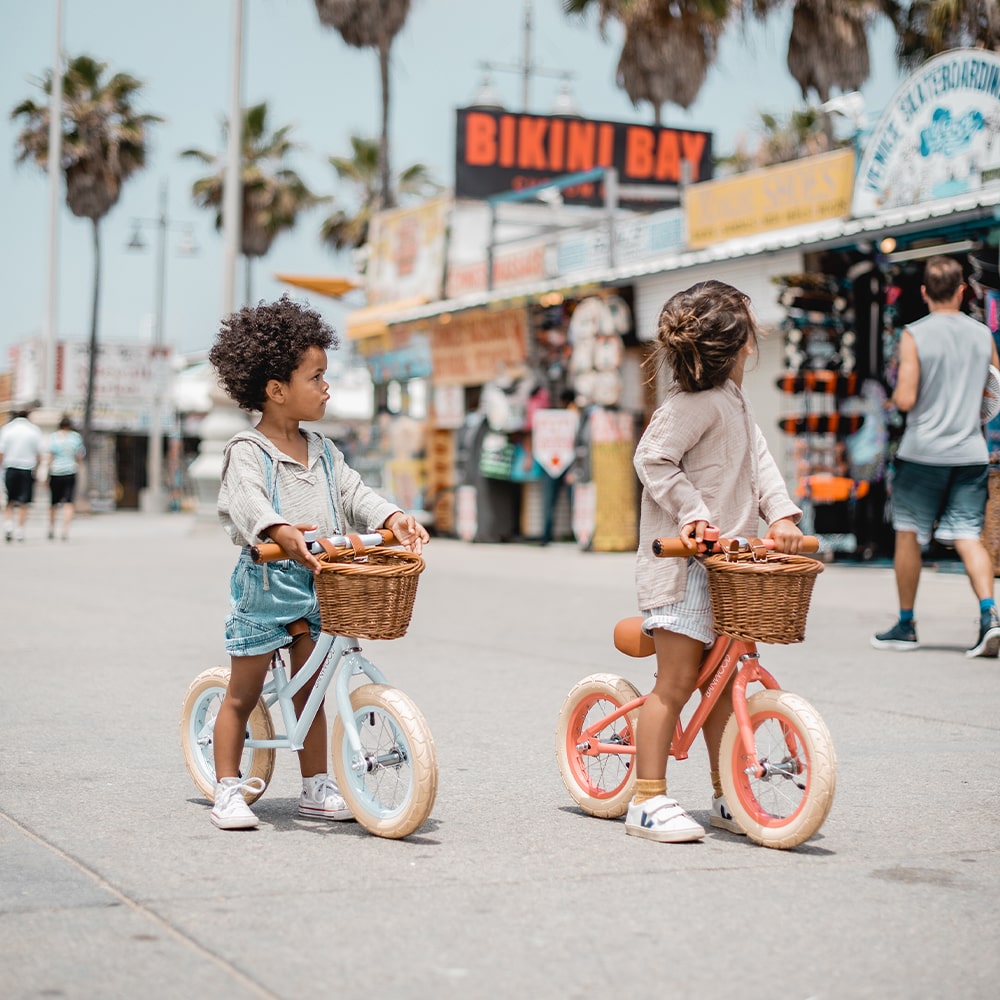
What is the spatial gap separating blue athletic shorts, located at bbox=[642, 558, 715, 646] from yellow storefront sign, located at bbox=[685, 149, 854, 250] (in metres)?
10.9

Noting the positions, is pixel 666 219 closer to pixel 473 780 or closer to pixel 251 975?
pixel 473 780

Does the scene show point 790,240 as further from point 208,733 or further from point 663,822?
point 663,822

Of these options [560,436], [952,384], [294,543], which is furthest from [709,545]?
[560,436]

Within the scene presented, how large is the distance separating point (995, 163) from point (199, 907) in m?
11.0

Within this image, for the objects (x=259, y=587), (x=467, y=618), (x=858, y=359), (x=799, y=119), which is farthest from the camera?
(x=799, y=119)

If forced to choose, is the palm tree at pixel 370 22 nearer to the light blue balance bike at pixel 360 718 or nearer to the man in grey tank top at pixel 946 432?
the man in grey tank top at pixel 946 432

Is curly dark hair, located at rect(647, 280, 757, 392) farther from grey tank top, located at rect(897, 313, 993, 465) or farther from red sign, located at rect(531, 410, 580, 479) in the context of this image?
red sign, located at rect(531, 410, 580, 479)

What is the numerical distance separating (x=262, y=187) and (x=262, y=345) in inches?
1640

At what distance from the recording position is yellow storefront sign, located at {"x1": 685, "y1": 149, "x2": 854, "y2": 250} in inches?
578

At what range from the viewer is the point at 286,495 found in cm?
457

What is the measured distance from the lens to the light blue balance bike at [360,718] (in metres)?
4.24

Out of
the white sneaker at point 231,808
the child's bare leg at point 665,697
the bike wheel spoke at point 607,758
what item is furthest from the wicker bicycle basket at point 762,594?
the white sneaker at point 231,808

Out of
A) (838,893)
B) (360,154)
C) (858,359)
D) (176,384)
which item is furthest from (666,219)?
(176,384)

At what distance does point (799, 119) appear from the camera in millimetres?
39125
